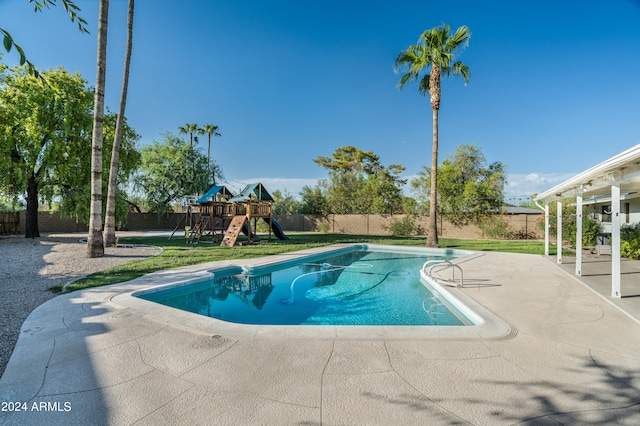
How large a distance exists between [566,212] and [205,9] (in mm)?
18106

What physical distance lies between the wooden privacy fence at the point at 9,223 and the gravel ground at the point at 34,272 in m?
8.88

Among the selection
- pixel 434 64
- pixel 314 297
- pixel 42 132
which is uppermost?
pixel 434 64

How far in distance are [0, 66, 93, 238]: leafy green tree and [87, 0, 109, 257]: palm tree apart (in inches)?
203

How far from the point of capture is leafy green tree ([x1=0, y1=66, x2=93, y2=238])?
502 inches

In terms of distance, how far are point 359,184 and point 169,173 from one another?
1682 centimetres

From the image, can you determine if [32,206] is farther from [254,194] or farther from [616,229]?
[616,229]

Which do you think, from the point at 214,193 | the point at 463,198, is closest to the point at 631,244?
the point at 463,198

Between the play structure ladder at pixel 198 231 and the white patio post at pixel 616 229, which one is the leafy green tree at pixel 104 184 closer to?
the play structure ladder at pixel 198 231

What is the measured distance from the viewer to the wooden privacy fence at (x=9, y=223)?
17578 millimetres

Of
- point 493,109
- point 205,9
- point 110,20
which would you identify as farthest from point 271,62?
point 493,109

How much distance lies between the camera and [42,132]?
1293 centimetres

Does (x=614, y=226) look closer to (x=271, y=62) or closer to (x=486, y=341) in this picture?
(x=486, y=341)

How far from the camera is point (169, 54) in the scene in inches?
498

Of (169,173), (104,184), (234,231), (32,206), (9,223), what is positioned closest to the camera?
(104,184)
